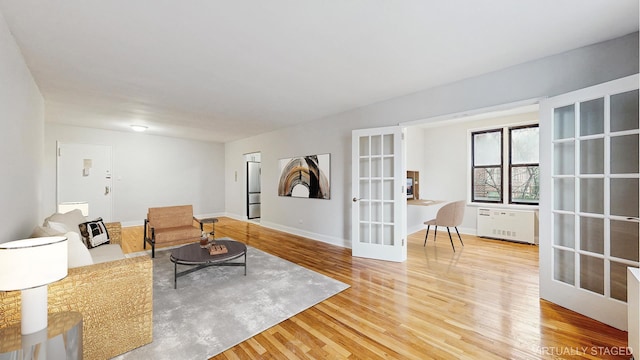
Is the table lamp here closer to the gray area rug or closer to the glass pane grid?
the gray area rug

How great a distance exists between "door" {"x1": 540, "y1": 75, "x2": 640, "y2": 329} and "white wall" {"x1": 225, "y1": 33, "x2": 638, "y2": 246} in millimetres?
299

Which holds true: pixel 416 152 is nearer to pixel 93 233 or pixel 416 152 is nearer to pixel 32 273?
pixel 93 233

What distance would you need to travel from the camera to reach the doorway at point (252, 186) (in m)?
7.49

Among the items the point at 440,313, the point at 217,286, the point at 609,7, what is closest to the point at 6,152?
the point at 217,286

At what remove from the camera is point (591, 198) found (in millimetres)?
2268

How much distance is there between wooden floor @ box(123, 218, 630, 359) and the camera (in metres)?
1.82

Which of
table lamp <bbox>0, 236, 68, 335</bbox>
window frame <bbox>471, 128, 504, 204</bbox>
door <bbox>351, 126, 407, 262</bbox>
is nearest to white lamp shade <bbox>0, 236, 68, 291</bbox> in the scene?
table lamp <bbox>0, 236, 68, 335</bbox>

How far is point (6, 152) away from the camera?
1981 mm

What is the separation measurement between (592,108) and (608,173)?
23.3 inches

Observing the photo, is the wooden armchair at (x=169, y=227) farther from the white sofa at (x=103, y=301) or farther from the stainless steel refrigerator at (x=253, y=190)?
the stainless steel refrigerator at (x=253, y=190)

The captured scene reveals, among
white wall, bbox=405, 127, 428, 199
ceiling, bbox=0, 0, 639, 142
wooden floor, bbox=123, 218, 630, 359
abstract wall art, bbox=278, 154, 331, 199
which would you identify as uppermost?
ceiling, bbox=0, 0, 639, 142

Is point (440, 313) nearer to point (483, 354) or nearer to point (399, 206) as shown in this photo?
point (483, 354)

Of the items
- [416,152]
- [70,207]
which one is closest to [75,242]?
[70,207]

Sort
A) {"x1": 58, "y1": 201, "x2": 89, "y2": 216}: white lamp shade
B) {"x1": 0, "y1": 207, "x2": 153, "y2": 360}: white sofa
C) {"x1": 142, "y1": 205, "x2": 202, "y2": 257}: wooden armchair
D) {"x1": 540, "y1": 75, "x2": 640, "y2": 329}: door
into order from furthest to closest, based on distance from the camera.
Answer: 1. {"x1": 142, "y1": 205, "x2": 202, "y2": 257}: wooden armchair
2. {"x1": 58, "y1": 201, "x2": 89, "y2": 216}: white lamp shade
3. {"x1": 540, "y1": 75, "x2": 640, "y2": 329}: door
4. {"x1": 0, "y1": 207, "x2": 153, "y2": 360}: white sofa
